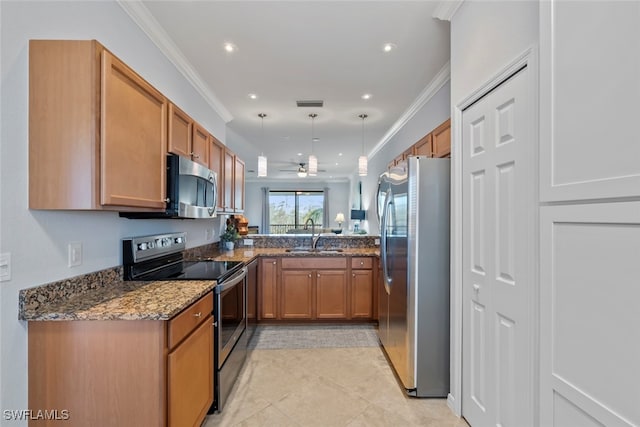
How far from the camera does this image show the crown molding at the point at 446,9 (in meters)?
1.92

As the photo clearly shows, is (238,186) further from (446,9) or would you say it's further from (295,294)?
(446,9)

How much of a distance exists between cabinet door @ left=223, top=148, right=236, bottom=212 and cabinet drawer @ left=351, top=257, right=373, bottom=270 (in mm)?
1614

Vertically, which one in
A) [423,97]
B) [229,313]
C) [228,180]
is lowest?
[229,313]

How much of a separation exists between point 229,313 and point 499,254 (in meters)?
1.83

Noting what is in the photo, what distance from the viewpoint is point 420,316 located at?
2.12 meters

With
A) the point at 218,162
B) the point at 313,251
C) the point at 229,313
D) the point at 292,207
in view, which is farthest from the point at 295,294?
the point at 292,207

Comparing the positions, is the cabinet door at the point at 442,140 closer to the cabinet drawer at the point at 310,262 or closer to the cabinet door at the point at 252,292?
the cabinet drawer at the point at 310,262

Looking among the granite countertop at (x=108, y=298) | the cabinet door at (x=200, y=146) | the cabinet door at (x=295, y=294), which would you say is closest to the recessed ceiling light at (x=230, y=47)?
the cabinet door at (x=200, y=146)

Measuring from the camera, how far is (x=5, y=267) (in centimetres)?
120

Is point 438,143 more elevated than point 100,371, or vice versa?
point 438,143

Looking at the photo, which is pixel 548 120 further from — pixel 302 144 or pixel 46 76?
pixel 302 144

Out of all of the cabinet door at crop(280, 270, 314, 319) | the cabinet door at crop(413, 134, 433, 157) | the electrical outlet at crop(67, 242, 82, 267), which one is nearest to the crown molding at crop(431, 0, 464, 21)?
the cabinet door at crop(413, 134, 433, 157)

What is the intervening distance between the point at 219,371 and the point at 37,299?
3.61 ft

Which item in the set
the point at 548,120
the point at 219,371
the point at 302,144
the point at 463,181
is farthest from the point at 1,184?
the point at 302,144
